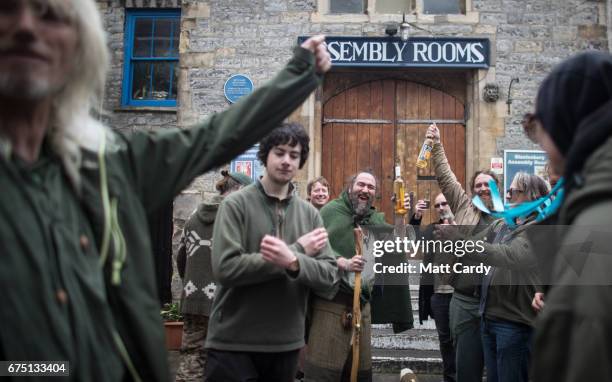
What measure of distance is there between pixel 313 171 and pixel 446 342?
13.4 feet

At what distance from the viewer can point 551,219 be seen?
7.28 ft

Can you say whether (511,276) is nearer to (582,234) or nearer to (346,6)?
(582,234)

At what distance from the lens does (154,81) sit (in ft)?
35.2

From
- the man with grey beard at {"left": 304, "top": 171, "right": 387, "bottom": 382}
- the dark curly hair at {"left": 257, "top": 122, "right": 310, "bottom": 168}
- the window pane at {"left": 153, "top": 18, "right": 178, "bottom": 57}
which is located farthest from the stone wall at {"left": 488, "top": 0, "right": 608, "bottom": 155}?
the dark curly hair at {"left": 257, "top": 122, "right": 310, "bottom": 168}

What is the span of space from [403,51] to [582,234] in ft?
27.1

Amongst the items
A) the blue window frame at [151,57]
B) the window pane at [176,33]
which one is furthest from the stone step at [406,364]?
the window pane at [176,33]

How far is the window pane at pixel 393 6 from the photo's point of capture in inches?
376

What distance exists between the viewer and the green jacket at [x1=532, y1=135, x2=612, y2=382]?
4.11ft

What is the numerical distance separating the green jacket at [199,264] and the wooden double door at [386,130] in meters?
4.62

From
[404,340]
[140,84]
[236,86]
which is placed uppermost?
[140,84]

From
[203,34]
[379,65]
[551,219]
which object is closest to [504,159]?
[379,65]

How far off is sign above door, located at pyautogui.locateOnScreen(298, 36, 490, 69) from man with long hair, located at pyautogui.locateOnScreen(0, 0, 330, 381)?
25.8 feet

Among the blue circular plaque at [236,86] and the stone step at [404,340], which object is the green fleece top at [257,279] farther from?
the blue circular plaque at [236,86]

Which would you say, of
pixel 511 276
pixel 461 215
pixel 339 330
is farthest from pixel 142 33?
pixel 511 276
